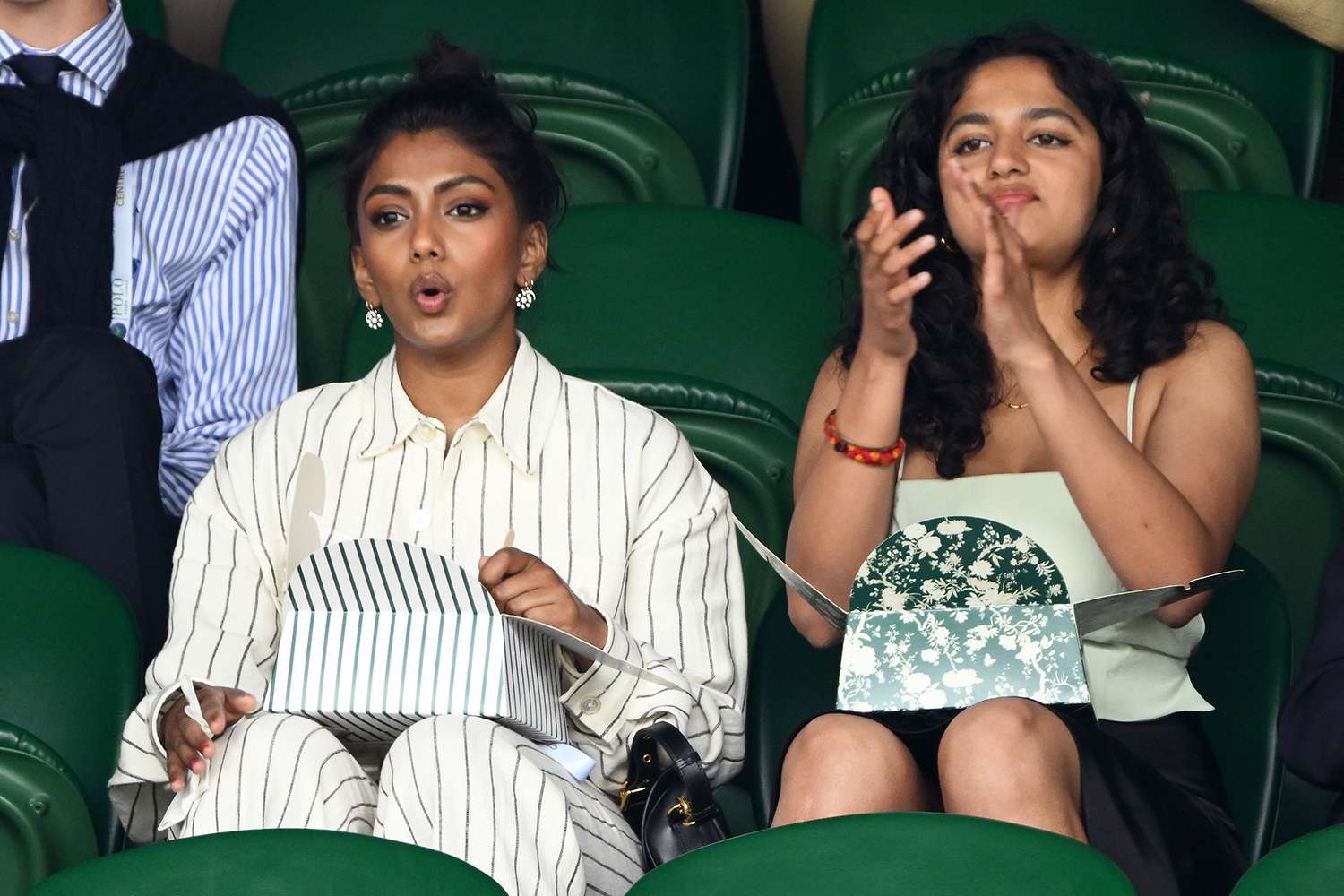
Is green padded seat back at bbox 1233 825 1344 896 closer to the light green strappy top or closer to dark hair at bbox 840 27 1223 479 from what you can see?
the light green strappy top

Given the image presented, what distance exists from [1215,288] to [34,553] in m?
1.32

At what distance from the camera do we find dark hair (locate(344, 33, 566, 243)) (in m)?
2.16

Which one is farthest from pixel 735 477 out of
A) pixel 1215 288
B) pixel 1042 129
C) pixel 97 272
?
pixel 97 272

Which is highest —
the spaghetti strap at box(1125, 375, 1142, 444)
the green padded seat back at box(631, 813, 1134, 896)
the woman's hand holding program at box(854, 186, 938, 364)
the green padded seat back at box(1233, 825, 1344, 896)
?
the woman's hand holding program at box(854, 186, 938, 364)

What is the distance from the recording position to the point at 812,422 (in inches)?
83.0

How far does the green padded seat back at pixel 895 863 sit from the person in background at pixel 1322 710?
0.46 metres

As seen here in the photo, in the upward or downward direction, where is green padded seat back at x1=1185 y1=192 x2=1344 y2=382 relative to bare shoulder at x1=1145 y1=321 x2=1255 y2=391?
upward

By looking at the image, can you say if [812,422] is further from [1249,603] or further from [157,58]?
[157,58]

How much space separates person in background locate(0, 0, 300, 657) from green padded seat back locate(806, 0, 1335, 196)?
835mm

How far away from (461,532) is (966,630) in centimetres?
49

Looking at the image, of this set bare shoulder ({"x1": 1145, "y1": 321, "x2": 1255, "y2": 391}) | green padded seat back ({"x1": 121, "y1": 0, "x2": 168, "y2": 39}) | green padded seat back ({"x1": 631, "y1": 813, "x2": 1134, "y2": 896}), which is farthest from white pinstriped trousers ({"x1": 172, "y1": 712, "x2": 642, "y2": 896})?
green padded seat back ({"x1": 121, "y1": 0, "x2": 168, "y2": 39})

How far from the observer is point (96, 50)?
8.55ft

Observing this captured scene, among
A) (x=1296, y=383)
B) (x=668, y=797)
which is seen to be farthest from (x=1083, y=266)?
(x=668, y=797)

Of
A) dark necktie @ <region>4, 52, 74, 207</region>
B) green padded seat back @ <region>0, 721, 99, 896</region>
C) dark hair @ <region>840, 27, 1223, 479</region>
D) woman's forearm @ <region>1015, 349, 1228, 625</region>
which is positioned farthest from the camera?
dark necktie @ <region>4, 52, 74, 207</region>
